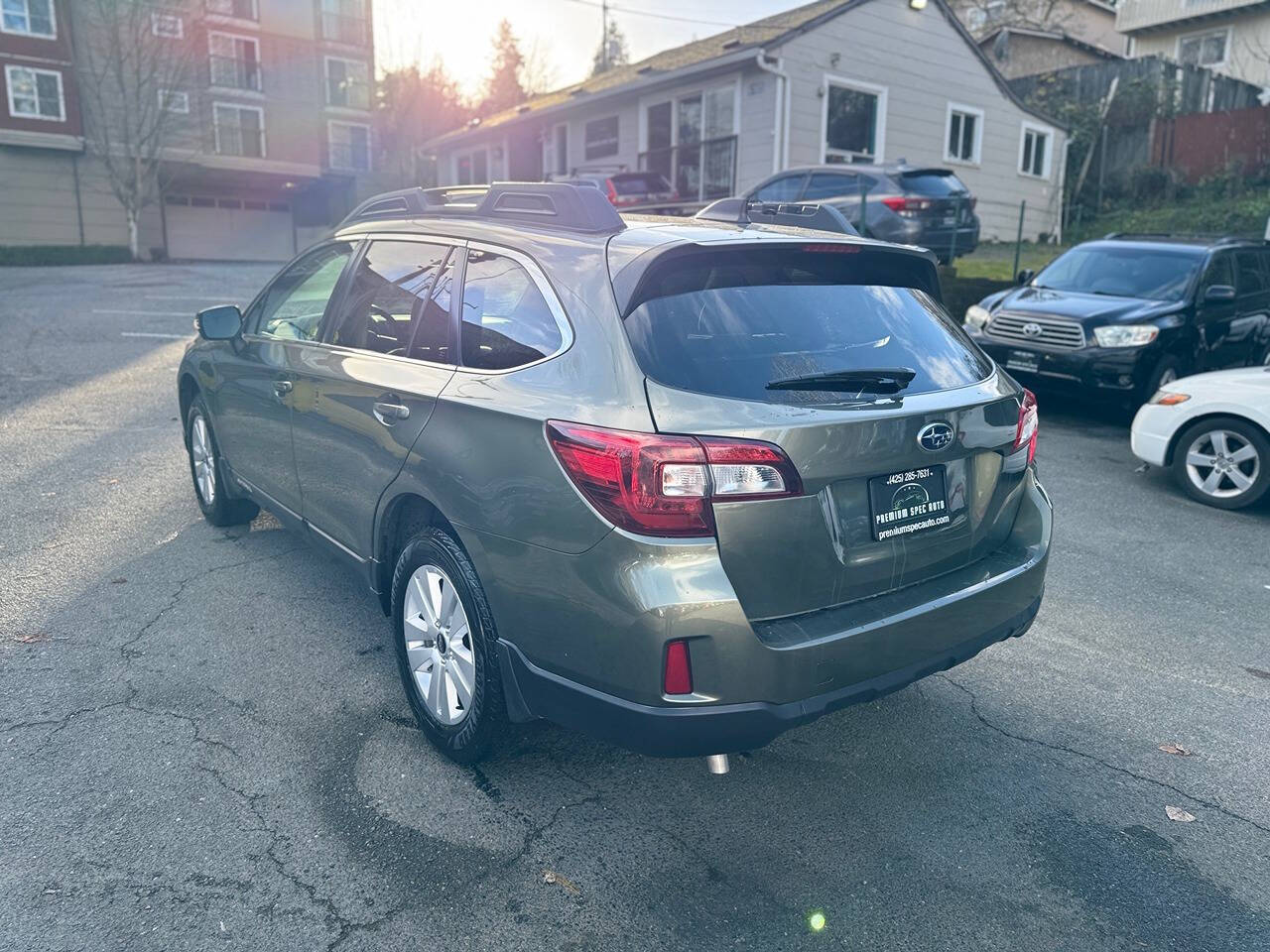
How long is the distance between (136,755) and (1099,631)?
4085 mm

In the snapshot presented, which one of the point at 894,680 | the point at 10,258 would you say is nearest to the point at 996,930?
the point at 894,680

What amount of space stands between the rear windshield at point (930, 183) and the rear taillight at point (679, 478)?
1353cm

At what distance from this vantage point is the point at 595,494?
Result: 2.70 m

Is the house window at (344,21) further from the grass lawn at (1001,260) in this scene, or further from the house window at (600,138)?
the grass lawn at (1001,260)

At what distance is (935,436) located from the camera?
3.00 metres

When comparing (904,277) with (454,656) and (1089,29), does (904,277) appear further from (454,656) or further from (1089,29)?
(1089,29)

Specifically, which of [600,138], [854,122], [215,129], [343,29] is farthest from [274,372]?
[343,29]

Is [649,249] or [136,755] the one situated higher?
[649,249]

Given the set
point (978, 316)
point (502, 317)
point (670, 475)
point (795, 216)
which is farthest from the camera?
point (978, 316)

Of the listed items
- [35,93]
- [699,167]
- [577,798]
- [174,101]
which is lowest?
[577,798]

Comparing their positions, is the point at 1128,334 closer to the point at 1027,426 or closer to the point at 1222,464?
the point at 1222,464

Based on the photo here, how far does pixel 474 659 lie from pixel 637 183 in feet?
63.8

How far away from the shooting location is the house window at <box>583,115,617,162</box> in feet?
83.8

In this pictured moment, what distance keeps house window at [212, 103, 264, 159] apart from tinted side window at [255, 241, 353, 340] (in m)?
39.0
